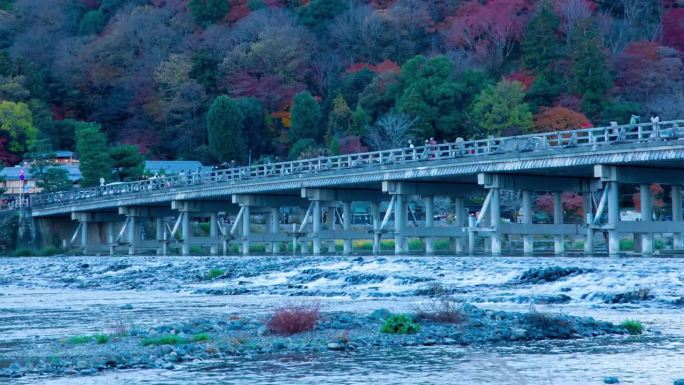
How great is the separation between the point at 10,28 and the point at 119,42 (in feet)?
68.9

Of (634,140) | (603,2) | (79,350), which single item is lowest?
(79,350)

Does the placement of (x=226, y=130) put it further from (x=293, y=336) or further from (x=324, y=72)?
(x=293, y=336)

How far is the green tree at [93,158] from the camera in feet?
318

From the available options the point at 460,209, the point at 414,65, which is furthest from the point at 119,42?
the point at 460,209

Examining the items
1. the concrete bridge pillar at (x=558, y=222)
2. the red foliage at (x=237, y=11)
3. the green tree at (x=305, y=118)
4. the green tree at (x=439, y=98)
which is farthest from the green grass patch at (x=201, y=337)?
the red foliage at (x=237, y=11)

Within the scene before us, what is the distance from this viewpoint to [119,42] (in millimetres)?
133750

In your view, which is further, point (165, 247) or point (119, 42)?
point (119, 42)

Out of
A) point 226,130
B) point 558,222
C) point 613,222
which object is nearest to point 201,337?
point 613,222

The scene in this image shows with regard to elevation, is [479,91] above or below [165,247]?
above

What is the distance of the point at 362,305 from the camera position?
31469 mm

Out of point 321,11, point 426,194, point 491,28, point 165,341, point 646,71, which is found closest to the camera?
point 165,341

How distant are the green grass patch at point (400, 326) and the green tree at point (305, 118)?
3236 inches

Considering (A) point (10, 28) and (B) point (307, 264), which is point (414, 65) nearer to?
(B) point (307, 264)

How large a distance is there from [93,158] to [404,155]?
4405cm
